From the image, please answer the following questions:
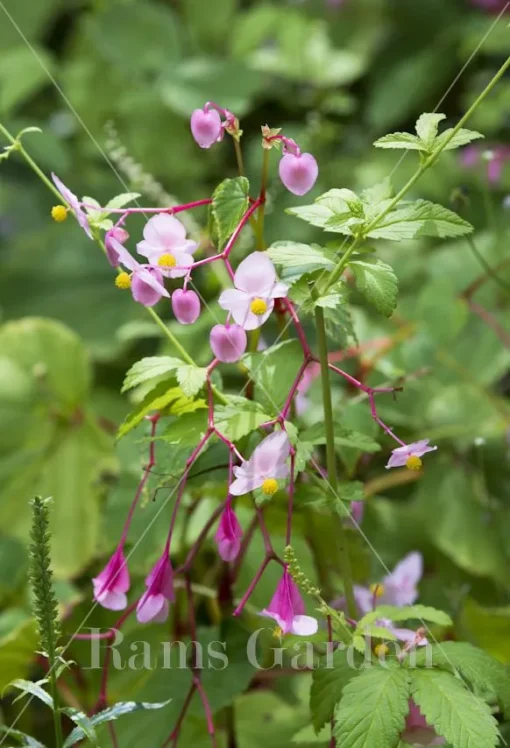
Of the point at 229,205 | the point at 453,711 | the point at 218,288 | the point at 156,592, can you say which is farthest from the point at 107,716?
the point at 218,288

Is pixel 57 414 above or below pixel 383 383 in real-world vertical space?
below

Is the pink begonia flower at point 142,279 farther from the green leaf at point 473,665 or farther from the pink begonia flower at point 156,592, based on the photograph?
the green leaf at point 473,665

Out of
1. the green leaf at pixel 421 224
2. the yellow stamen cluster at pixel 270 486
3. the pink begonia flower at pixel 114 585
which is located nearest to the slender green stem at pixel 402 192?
the green leaf at pixel 421 224

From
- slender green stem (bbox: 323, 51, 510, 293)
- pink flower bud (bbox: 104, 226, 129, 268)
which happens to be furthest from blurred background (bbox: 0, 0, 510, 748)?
slender green stem (bbox: 323, 51, 510, 293)

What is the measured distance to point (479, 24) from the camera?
1909 mm

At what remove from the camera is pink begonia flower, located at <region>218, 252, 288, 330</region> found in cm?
60

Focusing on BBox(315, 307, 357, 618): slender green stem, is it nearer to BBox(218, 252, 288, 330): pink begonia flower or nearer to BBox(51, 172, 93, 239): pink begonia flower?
BBox(218, 252, 288, 330): pink begonia flower

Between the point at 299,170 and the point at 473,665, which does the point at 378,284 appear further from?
the point at 473,665

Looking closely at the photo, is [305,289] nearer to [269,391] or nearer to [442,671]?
[269,391]

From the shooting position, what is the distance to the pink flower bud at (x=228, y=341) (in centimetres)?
60

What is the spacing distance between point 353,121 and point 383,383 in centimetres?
110

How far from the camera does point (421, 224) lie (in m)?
0.60

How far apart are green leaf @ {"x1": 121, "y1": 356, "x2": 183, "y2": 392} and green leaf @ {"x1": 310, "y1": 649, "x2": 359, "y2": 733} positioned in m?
0.20

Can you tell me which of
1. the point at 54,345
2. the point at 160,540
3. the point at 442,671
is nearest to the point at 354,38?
the point at 54,345
